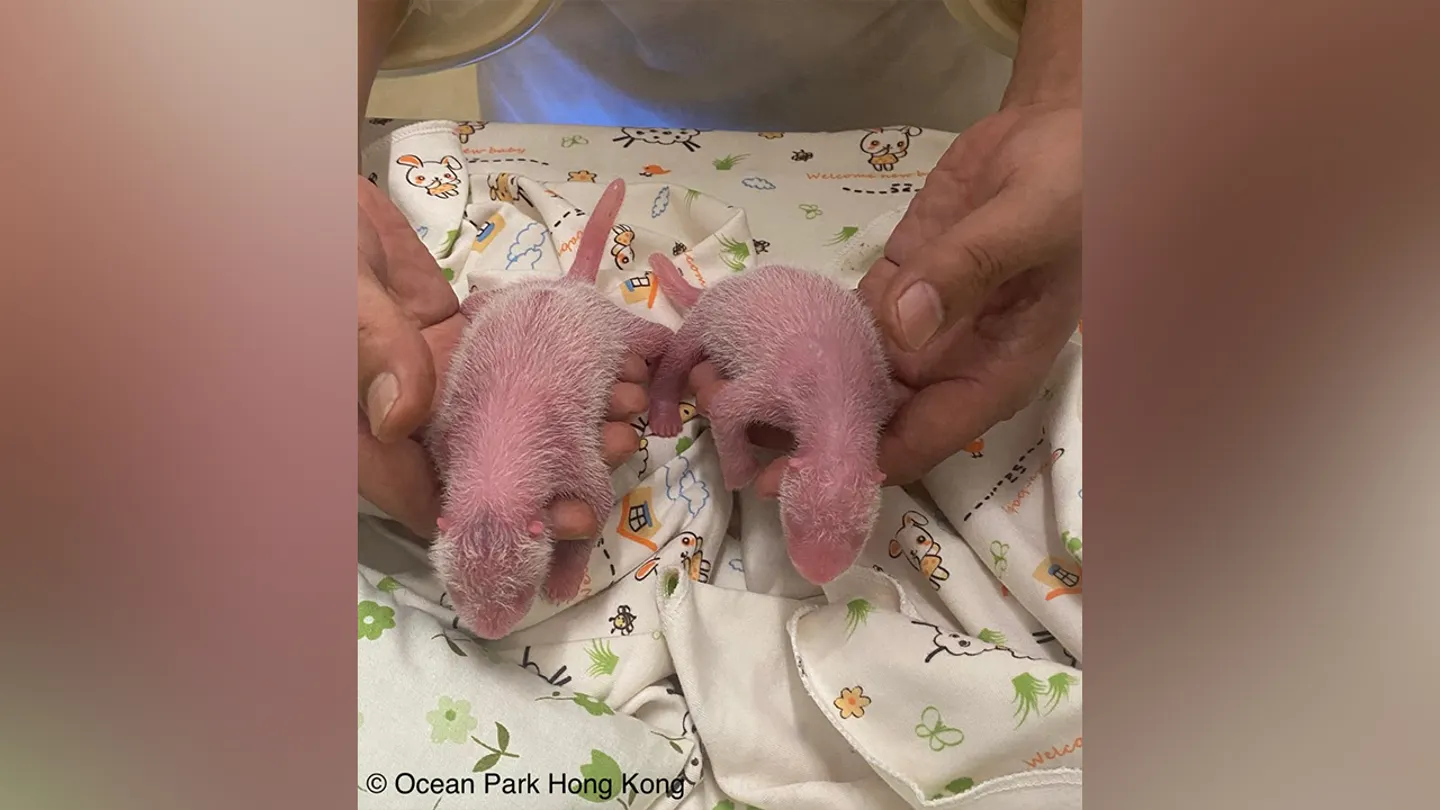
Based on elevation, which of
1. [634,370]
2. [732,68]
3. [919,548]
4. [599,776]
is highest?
[732,68]

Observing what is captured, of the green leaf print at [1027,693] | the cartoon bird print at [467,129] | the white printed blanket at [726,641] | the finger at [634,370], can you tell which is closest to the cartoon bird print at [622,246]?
the white printed blanket at [726,641]

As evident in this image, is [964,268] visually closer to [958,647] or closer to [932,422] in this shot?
[932,422]

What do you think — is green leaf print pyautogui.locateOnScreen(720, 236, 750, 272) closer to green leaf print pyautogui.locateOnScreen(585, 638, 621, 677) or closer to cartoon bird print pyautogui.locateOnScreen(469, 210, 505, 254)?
cartoon bird print pyautogui.locateOnScreen(469, 210, 505, 254)

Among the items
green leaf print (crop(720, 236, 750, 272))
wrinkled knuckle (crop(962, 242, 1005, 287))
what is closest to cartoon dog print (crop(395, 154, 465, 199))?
green leaf print (crop(720, 236, 750, 272))

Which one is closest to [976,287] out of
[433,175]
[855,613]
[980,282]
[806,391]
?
[980,282]

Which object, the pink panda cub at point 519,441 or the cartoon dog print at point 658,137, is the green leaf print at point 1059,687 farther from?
Result: the cartoon dog print at point 658,137
